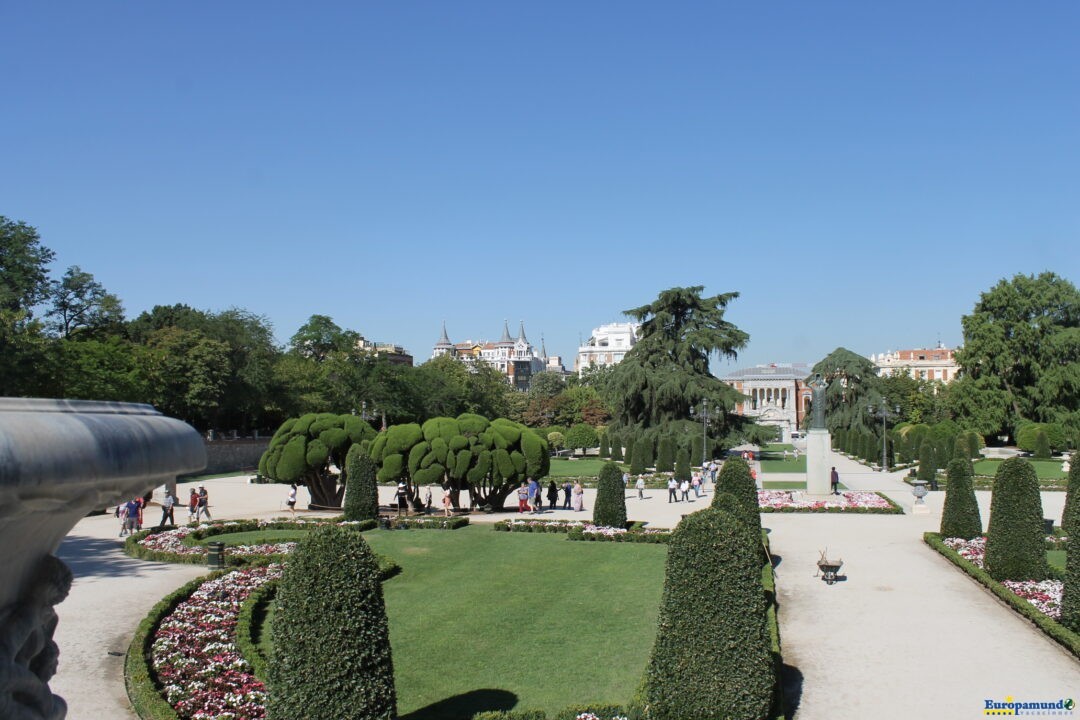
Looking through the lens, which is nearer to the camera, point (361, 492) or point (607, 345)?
point (361, 492)

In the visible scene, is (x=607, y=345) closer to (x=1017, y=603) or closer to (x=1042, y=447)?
(x=1042, y=447)

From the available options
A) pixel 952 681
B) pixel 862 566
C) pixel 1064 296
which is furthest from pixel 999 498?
pixel 1064 296

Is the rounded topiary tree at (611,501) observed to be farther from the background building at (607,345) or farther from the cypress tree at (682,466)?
the background building at (607,345)

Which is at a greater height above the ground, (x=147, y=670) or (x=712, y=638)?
(x=712, y=638)

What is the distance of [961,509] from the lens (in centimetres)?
2080

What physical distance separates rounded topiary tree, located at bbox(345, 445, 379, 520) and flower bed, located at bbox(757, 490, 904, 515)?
420 inches

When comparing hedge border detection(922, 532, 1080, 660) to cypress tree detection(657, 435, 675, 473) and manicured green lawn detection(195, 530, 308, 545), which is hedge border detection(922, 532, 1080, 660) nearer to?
manicured green lawn detection(195, 530, 308, 545)

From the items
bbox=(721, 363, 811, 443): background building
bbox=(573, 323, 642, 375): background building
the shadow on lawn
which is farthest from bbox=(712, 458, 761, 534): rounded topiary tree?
bbox=(573, 323, 642, 375): background building

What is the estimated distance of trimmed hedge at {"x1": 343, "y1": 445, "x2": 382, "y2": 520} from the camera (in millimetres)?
24078

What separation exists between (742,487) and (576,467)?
3041 centimetres

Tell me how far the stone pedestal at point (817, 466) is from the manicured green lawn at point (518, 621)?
12356 millimetres

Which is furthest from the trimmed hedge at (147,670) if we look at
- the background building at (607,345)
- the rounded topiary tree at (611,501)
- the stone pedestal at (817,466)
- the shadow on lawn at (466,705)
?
the background building at (607,345)

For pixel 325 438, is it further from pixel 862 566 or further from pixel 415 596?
pixel 862 566

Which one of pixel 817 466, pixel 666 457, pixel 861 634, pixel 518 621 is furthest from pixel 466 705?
pixel 666 457
